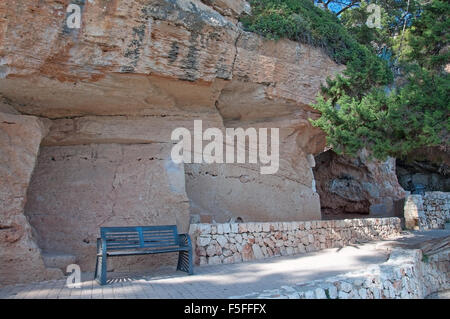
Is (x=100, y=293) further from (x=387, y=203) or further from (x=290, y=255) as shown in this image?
(x=387, y=203)

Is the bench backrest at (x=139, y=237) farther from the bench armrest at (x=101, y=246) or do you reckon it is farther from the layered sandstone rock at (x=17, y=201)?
the layered sandstone rock at (x=17, y=201)

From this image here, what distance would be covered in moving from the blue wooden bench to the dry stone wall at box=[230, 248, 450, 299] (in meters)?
2.02

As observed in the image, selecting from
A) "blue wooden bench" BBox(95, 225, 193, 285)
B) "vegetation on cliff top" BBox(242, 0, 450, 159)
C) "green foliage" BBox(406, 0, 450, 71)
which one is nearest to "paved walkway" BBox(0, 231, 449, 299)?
"blue wooden bench" BBox(95, 225, 193, 285)

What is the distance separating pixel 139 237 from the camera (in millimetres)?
5391

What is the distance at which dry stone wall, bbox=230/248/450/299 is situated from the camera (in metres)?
3.77

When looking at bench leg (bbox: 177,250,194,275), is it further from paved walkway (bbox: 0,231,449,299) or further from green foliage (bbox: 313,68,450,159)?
green foliage (bbox: 313,68,450,159)

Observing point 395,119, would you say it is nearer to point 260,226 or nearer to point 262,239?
point 260,226

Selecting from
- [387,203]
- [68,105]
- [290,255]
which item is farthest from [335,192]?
[68,105]

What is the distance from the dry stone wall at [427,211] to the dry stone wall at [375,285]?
25.8 feet

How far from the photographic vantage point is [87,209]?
6816mm

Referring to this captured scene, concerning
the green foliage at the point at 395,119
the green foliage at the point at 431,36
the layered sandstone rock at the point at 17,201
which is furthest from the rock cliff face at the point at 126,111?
the green foliage at the point at 431,36

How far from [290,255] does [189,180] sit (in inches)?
114

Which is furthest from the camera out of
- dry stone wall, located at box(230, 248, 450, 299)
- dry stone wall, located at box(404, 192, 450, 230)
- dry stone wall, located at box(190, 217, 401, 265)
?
dry stone wall, located at box(404, 192, 450, 230)

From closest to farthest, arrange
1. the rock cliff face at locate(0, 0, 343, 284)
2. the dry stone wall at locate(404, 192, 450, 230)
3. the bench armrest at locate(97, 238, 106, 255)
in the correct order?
1. the bench armrest at locate(97, 238, 106, 255)
2. the rock cliff face at locate(0, 0, 343, 284)
3. the dry stone wall at locate(404, 192, 450, 230)
